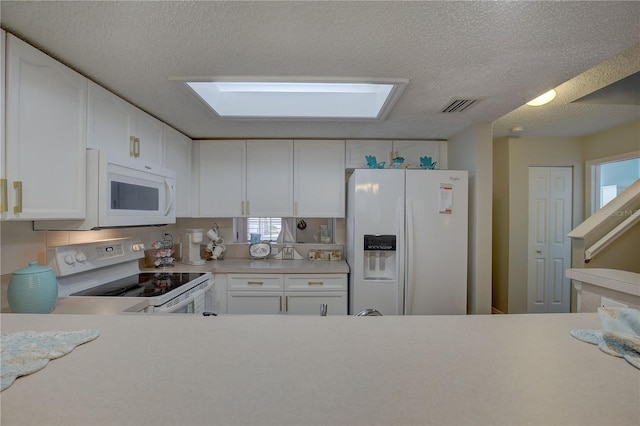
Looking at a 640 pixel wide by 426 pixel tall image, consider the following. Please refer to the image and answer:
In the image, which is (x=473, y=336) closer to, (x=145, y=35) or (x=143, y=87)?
(x=145, y=35)

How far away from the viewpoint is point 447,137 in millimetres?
2863

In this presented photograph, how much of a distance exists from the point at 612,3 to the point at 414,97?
37.4 inches

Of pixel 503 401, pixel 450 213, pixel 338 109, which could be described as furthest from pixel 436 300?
pixel 503 401

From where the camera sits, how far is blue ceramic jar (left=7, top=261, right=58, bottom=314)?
4.16 ft

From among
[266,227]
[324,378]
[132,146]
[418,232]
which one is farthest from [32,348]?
[266,227]

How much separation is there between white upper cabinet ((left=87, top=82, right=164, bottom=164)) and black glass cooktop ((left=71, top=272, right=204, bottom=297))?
3.16 ft

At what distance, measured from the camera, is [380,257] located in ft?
8.08

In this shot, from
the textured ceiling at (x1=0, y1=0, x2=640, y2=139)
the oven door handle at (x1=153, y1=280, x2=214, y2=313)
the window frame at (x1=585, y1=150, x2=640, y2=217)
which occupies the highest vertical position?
the textured ceiling at (x1=0, y1=0, x2=640, y2=139)

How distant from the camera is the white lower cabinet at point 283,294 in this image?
102 inches

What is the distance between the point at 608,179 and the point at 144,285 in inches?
199

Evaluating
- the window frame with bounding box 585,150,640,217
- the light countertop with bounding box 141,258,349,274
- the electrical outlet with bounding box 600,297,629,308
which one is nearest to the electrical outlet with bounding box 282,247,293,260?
the light countertop with bounding box 141,258,349,274

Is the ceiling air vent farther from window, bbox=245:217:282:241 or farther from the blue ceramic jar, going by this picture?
the blue ceramic jar

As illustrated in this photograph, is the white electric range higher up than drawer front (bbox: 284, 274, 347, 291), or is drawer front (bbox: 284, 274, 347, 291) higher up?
the white electric range

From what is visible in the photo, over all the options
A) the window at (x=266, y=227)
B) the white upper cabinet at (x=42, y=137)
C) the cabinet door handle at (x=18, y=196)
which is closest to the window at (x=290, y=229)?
the window at (x=266, y=227)
